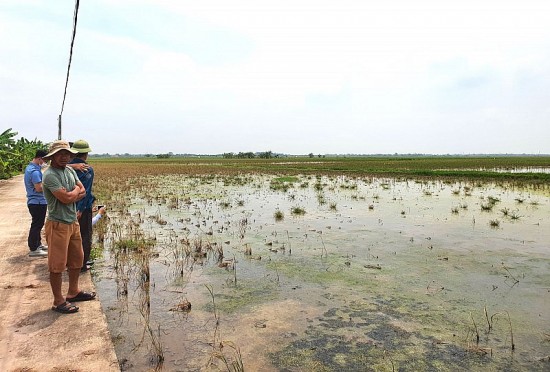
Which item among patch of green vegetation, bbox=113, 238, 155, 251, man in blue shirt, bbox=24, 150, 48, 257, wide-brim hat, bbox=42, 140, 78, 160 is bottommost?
patch of green vegetation, bbox=113, 238, 155, 251

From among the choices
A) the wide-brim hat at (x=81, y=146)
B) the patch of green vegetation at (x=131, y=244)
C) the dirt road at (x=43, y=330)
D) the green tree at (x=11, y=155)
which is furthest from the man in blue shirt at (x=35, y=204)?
the green tree at (x=11, y=155)

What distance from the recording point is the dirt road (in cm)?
302

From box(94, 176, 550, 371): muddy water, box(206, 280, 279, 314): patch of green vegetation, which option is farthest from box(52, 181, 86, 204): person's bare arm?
box(206, 280, 279, 314): patch of green vegetation

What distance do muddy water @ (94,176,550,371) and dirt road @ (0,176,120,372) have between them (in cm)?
28

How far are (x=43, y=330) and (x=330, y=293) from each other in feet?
11.2

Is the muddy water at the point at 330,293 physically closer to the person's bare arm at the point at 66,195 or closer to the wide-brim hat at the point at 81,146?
the person's bare arm at the point at 66,195

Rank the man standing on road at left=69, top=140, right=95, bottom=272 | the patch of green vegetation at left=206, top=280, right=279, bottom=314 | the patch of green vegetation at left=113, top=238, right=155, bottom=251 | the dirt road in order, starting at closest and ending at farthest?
the dirt road < the patch of green vegetation at left=206, top=280, right=279, bottom=314 < the man standing on road at left=69, top=140, right=95, bottom=272 < the patch of green vegetation at left=113, top=238, right=155, bottom=251

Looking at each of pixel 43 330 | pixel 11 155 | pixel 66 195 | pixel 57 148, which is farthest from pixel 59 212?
pixel 11 155

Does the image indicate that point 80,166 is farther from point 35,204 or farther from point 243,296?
point 243,296

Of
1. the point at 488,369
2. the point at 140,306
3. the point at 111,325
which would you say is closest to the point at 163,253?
the point at 140,306

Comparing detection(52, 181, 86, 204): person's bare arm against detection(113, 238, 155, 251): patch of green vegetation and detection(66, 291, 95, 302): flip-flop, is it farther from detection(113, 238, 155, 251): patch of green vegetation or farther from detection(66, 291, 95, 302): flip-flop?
detection(113, 238, 155, 251): patch of green vegetation

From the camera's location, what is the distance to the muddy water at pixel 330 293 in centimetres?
355

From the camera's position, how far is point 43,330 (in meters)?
3.54

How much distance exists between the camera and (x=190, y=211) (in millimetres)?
12023
